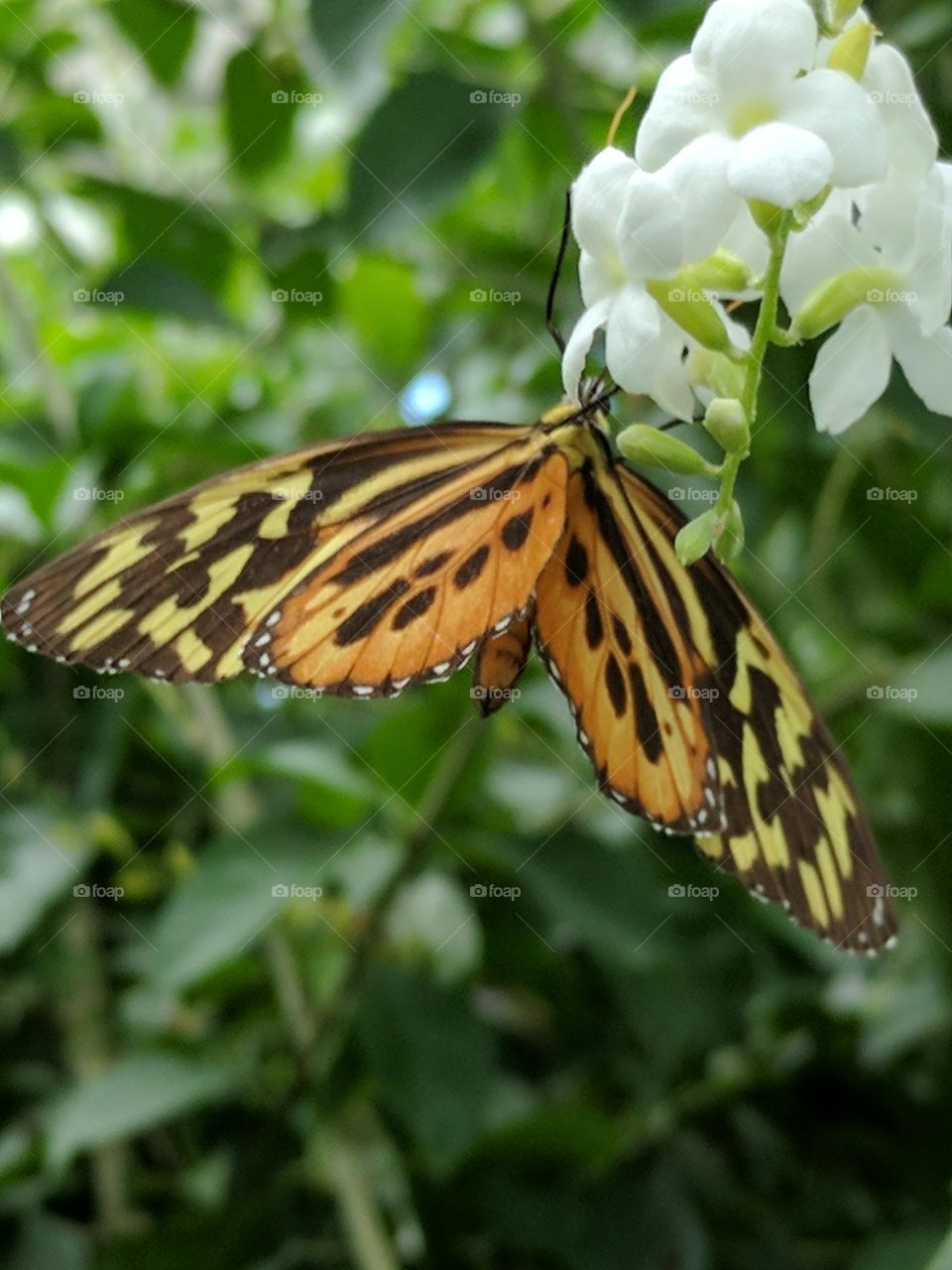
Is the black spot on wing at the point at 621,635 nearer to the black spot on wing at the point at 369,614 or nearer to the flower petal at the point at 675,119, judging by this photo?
the black spot on wing at the point at 369,614

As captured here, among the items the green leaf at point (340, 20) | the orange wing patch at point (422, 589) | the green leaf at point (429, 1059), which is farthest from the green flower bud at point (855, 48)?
the green leaf at point (429, 1059)

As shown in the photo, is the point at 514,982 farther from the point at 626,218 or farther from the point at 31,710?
the point at 626,218

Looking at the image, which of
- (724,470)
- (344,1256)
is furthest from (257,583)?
(344,1256)
